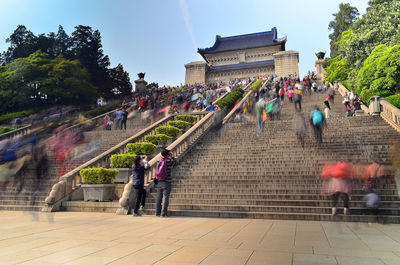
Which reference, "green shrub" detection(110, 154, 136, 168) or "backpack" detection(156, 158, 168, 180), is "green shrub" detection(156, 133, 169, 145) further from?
"backpack" detection(156, 158, 168, 180)

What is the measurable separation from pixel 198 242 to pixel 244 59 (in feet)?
217

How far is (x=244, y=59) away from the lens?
6688 cm

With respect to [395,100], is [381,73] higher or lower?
higher

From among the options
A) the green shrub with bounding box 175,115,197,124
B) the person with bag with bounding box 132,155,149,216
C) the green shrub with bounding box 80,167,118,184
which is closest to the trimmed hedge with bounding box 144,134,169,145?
the green shrub with bounding box 80,167,118,184

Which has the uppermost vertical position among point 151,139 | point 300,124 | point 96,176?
point 300,124

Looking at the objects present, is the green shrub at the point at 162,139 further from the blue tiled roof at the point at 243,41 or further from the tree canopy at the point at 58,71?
the blue tiled roof at the point at 243,41

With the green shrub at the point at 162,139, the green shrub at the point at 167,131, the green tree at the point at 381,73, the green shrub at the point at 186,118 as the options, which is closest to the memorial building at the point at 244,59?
the green tree at the point at 381,73

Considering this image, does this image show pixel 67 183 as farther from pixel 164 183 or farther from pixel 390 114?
pixel 390 114

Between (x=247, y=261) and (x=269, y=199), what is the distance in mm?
4677

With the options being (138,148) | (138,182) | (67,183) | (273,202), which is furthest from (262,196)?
(67,183)

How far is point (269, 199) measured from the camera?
8055 millimetres

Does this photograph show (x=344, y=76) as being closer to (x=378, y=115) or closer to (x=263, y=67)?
(x=378, y=115)

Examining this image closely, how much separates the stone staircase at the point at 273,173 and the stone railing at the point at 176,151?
17.5 inches

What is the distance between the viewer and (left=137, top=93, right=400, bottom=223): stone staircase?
24.4ft
